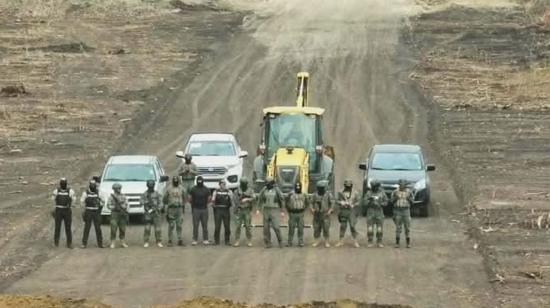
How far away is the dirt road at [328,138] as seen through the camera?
26.2m

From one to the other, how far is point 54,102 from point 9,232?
883 inches

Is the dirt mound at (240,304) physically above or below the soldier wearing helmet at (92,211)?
below

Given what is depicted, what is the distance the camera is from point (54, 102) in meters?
55.0

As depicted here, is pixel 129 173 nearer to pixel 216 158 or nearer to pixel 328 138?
pixel 216 158

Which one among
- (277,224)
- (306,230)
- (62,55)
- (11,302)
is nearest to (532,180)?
(306,230)

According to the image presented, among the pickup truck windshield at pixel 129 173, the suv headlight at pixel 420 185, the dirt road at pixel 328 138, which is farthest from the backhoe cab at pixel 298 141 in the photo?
the pickup truck windshield at pixel 129 173

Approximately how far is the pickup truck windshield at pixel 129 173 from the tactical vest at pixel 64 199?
3937 mm

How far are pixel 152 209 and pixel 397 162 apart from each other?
29.5 feet

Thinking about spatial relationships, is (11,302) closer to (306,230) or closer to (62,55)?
(306,230)

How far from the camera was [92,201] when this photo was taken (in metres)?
30.8

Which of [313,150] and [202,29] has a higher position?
[202,29]

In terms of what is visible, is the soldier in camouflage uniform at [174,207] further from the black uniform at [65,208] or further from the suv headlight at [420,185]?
the suv headlight at [420,185]

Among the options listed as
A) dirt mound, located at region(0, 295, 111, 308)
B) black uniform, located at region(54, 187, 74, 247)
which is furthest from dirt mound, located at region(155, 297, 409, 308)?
black uniform, located at region(54, 187, 74, 247)

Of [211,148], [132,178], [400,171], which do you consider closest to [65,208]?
[132,178]
